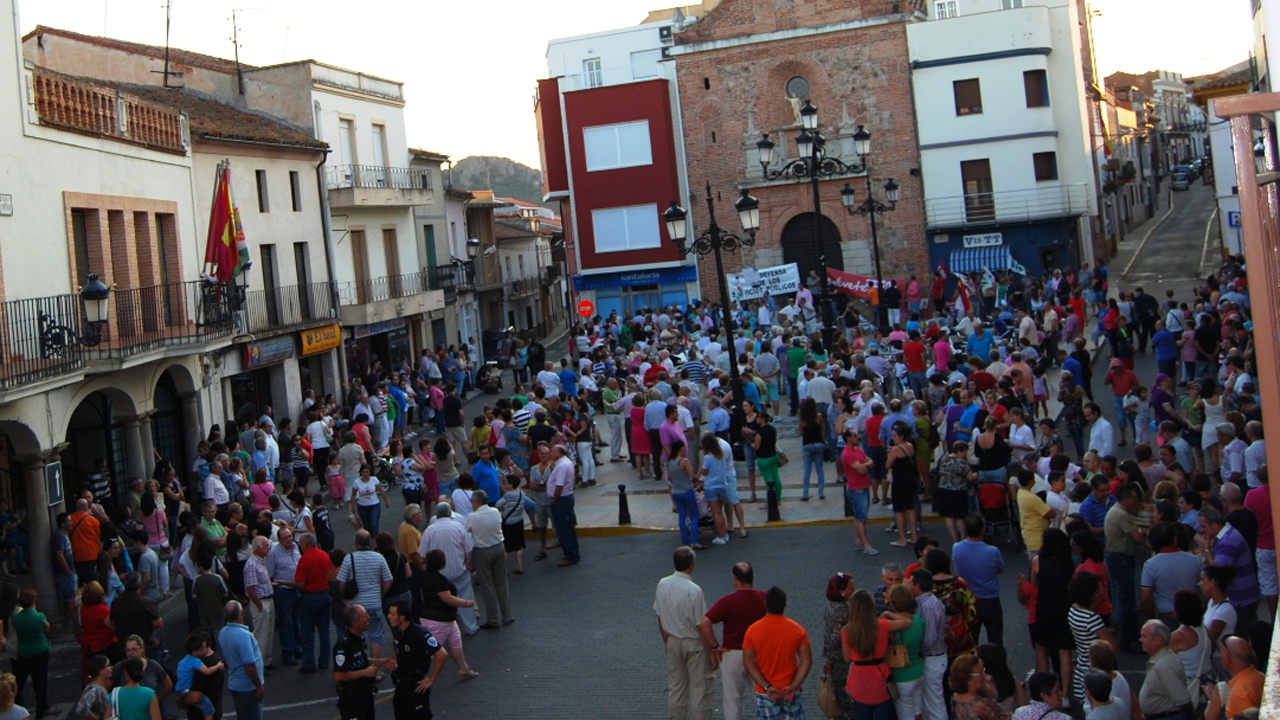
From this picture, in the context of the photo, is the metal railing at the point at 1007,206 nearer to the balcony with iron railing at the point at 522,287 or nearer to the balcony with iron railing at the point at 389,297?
the balcony with iron railing at the point at 389,297

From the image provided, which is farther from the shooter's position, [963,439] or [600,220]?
[600,220]

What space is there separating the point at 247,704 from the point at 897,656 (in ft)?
17.6

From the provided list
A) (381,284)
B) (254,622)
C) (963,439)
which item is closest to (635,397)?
(963,439)

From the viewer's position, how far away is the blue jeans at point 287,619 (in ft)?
40.1

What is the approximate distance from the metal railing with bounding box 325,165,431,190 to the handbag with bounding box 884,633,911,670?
1027 inches

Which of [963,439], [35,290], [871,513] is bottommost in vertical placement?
[871,513]

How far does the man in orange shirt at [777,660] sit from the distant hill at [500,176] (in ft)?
398

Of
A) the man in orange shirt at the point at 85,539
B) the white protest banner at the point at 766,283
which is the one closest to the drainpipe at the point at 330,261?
the white protest banner at the point at 766,283

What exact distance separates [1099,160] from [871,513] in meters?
36.3

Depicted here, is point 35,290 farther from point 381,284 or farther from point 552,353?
point 552,353

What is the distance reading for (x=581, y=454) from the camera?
19.3m

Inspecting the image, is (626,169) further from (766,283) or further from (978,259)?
(978,259)

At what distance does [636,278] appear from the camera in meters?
43.5

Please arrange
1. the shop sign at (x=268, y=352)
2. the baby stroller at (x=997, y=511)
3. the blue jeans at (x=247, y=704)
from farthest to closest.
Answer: the shop sign at (x=268, y=352) → the baby stroller at (x=997, y=511) → the blue jeans at (x=247, y=704)
